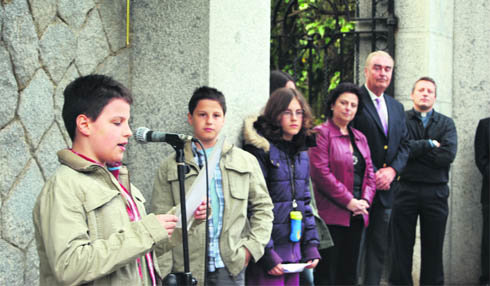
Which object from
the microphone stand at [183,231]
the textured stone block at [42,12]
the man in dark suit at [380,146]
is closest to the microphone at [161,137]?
the microphone stand at [183,231]

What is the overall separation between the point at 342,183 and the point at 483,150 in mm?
2467

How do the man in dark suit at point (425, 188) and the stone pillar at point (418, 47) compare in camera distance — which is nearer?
the man in dark suit at point (425, 188)

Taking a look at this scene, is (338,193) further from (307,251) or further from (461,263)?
(461,263)

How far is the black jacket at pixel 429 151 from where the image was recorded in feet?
23.2

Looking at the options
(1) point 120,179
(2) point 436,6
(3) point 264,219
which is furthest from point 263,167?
(2) point 436,6

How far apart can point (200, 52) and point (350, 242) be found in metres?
2.27

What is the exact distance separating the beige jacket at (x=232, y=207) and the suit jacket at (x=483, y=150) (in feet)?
12.8

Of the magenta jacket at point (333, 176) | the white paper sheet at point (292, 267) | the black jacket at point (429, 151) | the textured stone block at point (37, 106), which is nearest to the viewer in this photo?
the textured stone block at point (37, 106)

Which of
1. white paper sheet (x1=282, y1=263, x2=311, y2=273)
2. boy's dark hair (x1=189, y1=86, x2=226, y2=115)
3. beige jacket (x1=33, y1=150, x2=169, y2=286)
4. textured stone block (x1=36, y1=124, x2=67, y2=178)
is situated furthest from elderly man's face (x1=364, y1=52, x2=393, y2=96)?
beige jacket (x1=33, y1=150, x2=169, y2=286)

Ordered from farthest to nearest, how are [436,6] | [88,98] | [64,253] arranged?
[436,6] → [88,98] → [64,253]

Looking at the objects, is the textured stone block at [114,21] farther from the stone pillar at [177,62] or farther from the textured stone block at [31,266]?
the textured stone block at [31,266]

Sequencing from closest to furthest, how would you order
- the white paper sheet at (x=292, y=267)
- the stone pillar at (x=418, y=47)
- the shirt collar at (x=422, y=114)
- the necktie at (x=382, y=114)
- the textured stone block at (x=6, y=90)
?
the textured stone block at (x=6, y=90)
the white paper sheet at (x=292, y=267)
the necktie at (x=382, y=114)
the shirt collar at (x=422, y=114)
the stone pillar at (x=418, y=47)

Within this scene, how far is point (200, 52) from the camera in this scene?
4582 millimetres

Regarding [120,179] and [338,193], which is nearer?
[120,179]
